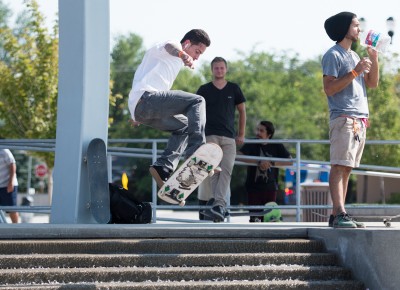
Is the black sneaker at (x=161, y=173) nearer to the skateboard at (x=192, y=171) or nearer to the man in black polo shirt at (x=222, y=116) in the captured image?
the skateboard at (x=192, y=171)

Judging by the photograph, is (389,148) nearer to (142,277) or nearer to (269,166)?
(269,166)

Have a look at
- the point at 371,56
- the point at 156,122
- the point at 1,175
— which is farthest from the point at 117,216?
the point at 1,175

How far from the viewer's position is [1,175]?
46.8 feet

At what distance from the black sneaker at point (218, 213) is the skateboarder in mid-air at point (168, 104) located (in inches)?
41.9

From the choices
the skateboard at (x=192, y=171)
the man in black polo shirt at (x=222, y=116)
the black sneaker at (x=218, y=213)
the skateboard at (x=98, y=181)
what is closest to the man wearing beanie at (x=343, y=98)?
the skateboard at (x=192, y=171)

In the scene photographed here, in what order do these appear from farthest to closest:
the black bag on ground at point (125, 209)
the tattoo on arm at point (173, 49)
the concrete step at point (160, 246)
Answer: the black bag on ground at point (125, 209) < the tattoo on arm at point (173, 49) < the concrete step at point (160, 246)

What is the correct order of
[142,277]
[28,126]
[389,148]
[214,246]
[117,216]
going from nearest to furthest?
[142,277]
[214,246]
[117,216]
[28,126]
[389,148]

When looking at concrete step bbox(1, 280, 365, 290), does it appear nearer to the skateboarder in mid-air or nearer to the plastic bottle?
the skateboarder in mid-air

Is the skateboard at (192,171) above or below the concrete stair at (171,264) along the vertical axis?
above

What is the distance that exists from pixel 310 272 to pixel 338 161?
1163 millimetres

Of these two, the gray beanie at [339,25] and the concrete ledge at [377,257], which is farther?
the gray beanie at [339,25]

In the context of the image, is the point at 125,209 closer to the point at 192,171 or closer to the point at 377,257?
the point at 192,171

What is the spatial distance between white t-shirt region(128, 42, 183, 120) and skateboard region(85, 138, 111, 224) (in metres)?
0.49

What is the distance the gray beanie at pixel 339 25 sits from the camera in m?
9.09
